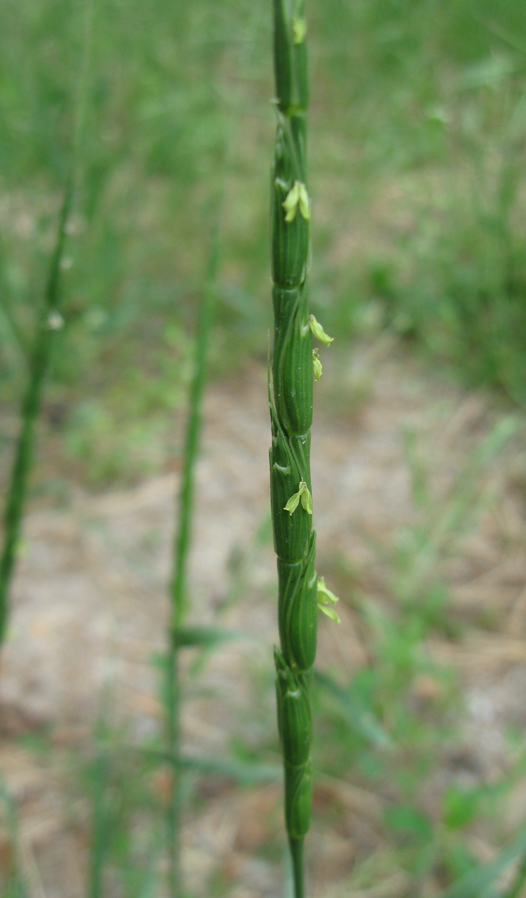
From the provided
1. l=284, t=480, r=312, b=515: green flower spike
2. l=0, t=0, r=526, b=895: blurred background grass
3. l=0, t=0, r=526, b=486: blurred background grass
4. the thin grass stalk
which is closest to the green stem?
l=284, t=480, r=312, b=515: green flower spike

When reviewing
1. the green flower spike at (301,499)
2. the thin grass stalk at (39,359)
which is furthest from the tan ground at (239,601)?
the green flower spike at (301,499)

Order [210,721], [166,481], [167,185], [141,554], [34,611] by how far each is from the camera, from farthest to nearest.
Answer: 1. [167,185]
2. [166,481]
3. [141,554]
4. [34,611]
5. [210,721]

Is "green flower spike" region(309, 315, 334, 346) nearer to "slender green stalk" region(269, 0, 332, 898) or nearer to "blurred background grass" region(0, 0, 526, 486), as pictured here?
"slender green stalk" region(269, 0, 332, 898)

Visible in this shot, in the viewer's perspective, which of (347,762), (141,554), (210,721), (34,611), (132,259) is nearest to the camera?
(347,762)

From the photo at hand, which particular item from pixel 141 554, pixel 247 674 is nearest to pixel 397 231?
pixel 141 554

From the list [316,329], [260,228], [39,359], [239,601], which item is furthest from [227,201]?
[316,329]

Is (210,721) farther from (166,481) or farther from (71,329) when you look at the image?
(71,329)

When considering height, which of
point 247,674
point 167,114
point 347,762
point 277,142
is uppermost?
point 167,114
